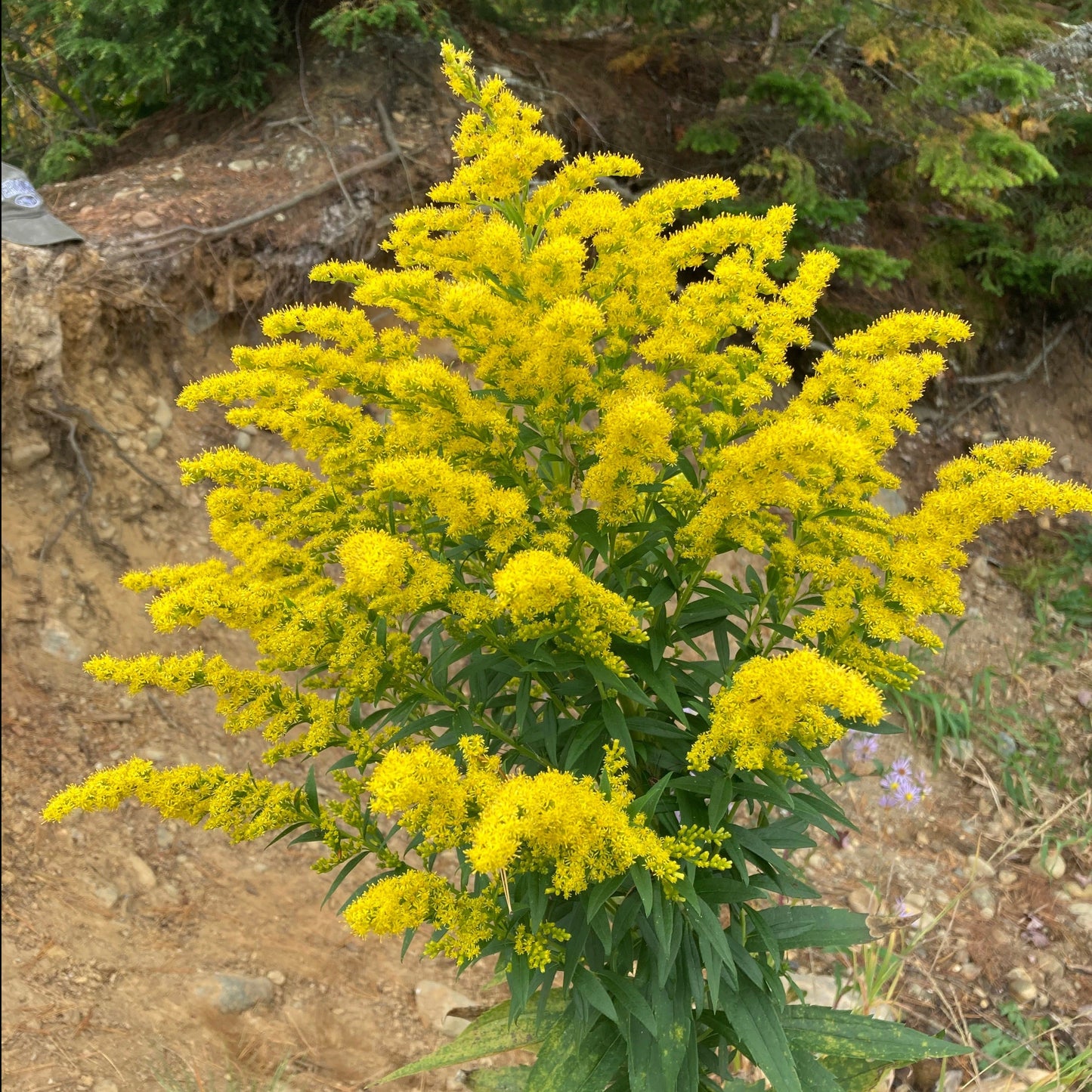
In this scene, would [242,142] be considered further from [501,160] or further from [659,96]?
[501,160]

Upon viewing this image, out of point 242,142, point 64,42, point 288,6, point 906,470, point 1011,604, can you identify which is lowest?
point 1011,604

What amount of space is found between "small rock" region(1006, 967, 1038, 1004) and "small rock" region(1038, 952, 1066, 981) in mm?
94

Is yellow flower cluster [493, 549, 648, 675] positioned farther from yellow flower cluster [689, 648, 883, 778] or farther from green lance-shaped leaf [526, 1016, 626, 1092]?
green lance-shaped leaf [526, 1016, 626, 1092]

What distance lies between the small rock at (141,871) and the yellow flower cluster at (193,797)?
2.35m

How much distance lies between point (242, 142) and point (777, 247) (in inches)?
183

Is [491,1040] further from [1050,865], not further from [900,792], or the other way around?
[1050,865]

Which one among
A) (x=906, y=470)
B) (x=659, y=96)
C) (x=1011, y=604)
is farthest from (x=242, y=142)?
(x=1011, y=604)

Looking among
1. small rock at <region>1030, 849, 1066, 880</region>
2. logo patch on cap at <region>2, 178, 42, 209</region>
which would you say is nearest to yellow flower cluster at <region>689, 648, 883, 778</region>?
small rock at <region>1030, 849, 1066, 880</region>

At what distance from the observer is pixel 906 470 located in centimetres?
634

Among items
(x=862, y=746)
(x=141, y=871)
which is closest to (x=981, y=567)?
(x=862, y=746)

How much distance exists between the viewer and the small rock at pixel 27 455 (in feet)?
14.9

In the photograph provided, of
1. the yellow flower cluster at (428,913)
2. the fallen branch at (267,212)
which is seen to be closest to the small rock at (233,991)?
the yellow flower cluster at (428,913)

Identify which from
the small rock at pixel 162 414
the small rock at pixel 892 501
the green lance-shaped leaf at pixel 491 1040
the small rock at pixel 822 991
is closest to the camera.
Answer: the green lance-shaped leaf at pixel 491 1040

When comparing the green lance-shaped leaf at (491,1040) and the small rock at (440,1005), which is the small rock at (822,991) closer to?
the small rock at (440,1005)
